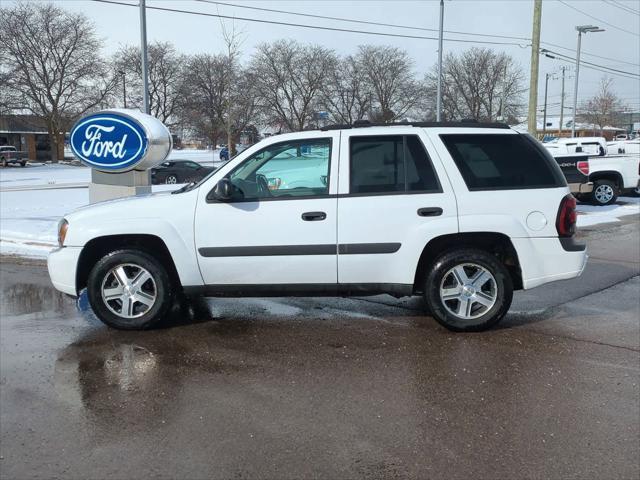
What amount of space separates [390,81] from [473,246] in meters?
63.7

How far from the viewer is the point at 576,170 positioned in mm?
16312

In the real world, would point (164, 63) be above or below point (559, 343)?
above

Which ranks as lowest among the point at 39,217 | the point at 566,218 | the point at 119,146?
the point at 39,217

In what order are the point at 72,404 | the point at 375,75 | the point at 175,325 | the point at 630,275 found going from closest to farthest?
the point at 72,404 < the point at 175,325 < the point at 630,275 < the point at 375,75

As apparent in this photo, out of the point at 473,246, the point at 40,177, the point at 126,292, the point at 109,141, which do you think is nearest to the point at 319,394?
the point at 473,246

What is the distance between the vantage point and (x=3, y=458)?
3.28 m

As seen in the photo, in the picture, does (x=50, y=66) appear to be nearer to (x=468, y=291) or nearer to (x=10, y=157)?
(x=10, y=157)

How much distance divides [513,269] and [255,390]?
8.91 ft

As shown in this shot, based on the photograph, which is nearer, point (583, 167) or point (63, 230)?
point (63, 230)

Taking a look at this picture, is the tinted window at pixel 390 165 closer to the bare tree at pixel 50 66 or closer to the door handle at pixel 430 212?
the door handle at pixel 430 212

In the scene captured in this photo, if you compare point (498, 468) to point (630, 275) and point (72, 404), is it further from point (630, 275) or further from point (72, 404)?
point (630, 275)

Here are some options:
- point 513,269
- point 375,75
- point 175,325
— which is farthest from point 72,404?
point 375,75

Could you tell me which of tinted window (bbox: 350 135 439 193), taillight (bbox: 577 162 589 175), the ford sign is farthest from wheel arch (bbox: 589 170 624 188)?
tinted window (bbox: 350 135 439 193)

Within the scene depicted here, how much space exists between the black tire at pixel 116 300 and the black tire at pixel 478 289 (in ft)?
7.70
